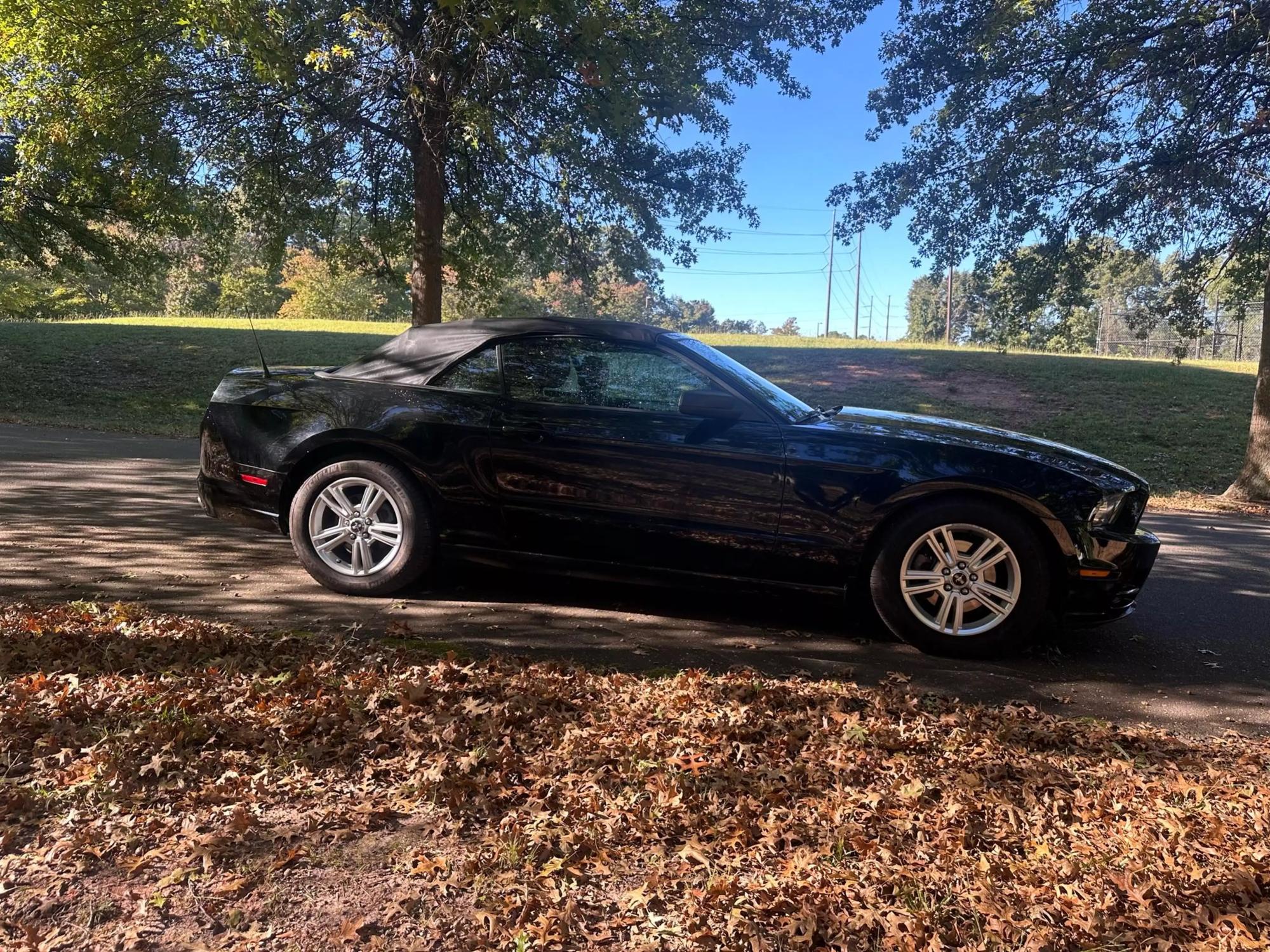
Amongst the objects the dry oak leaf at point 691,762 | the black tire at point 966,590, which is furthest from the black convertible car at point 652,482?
the dry oak leaf at point 691,762

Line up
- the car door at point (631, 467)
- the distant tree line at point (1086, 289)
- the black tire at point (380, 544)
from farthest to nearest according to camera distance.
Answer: the distant tree line at point (1086, 289) → the black tire at point (380, 544) → the car door at point (631, 467)

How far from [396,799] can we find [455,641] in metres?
1.44

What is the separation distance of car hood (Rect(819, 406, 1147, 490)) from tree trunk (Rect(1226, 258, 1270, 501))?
8.75 metres

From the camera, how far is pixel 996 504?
3889 mm

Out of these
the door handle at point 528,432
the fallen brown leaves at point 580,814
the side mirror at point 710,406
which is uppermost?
the side mirror at point 710,406

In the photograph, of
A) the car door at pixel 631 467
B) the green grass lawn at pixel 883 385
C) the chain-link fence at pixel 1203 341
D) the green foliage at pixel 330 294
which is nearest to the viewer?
the car door at pixel 631 467

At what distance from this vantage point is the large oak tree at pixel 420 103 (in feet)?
33.2

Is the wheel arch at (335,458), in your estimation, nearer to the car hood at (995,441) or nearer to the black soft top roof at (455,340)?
the black soft top roof at (455,340)

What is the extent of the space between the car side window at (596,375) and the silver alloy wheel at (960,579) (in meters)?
1.33

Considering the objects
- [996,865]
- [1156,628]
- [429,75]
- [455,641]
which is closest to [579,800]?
[996,865]

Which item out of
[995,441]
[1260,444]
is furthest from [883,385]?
A: [995,441]

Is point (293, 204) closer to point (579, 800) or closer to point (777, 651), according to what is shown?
point (777, 651)

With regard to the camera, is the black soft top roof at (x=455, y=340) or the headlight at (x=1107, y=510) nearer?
the headlight at (x=1107, y=510)

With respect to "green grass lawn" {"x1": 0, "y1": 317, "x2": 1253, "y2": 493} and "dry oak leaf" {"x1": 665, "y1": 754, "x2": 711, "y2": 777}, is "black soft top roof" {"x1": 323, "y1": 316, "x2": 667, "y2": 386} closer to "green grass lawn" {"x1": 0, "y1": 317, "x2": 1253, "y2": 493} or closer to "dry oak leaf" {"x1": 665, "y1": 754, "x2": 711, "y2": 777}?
"dry oak leaf" {"x1": 665, "y1": 754, "x2": 711, "y2": 777}
